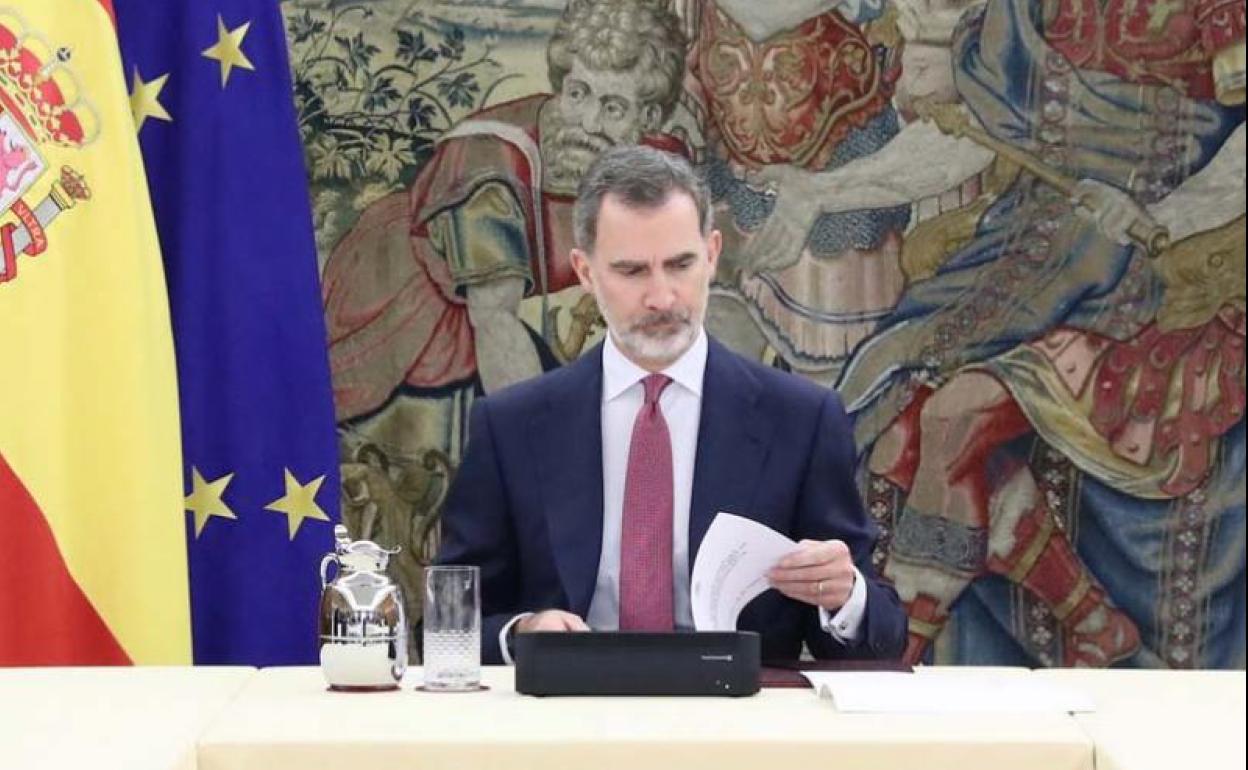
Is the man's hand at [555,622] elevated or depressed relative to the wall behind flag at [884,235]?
depressed

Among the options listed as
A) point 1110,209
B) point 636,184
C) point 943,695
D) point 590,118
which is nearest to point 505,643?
point 636,184

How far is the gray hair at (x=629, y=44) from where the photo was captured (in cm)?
506

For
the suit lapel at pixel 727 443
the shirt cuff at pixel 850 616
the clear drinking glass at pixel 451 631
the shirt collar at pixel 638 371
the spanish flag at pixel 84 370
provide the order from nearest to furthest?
the clear drinking glass at pixel 451 631 → the shirt cuff at pixel 850 616 → the suit lapel at pixel 727 443 → the shirt collar at pixel 638 371 → the spanish flag at pixel 84 370

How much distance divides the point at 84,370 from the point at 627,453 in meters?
1.28

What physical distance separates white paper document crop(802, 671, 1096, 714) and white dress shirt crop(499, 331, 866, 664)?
0.66 m

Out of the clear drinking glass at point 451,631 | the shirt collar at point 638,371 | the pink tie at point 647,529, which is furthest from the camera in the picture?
the shirt collar at point 638,371

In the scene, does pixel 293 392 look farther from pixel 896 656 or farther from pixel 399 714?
pixel 399 714

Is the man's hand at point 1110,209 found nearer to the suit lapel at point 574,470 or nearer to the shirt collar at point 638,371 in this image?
the shirt collar at point 638,371

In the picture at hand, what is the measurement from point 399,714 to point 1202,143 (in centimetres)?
324

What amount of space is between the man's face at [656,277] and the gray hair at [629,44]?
132 cm

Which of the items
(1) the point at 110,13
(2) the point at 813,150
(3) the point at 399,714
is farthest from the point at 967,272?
(3) the point at 399,714

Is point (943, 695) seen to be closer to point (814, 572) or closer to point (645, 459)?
point (814, 572)

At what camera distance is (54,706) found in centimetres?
276

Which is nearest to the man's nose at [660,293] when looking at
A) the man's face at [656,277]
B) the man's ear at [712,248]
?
the man's face at [656,277]
